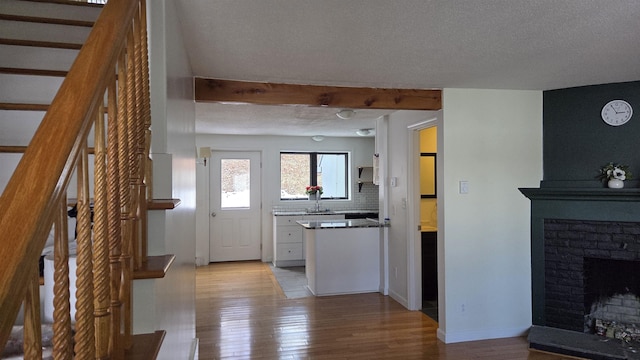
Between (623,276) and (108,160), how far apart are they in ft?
13.4

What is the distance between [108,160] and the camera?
0.99 metres

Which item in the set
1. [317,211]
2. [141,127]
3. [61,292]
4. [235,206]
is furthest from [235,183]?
[61,292]

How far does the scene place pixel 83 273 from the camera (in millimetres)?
818

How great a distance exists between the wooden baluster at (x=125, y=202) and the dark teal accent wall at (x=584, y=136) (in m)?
3.53

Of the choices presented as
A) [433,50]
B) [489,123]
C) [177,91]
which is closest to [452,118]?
[489,123]

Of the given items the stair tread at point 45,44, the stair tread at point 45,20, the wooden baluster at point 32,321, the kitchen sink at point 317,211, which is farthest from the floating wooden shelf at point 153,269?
the kitchen sink at point 317,211

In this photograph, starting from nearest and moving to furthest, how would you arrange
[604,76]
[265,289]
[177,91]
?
[177,91], [604,76], [265,289]

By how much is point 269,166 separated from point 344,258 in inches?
102

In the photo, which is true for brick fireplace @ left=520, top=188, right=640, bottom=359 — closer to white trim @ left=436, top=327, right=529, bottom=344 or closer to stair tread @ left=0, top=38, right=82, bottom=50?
white trim @ left=436, top=327, right=529, bottom=344

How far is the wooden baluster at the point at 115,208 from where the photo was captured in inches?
39.5

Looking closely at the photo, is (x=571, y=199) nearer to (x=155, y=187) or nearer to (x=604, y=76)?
(x=604, y=76)

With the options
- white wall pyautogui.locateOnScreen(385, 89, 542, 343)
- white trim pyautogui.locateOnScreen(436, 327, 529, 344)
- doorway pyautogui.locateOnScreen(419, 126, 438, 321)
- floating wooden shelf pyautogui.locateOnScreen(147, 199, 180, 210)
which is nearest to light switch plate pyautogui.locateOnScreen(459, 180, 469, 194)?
white wall pyautogui.locateOnScreen(385, 89, 542, 343)

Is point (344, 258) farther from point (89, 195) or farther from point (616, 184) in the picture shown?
point (89, 195)

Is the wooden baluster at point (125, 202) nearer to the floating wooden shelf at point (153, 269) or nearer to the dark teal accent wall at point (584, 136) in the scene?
the floating wooden shelf at point (153, 269)
